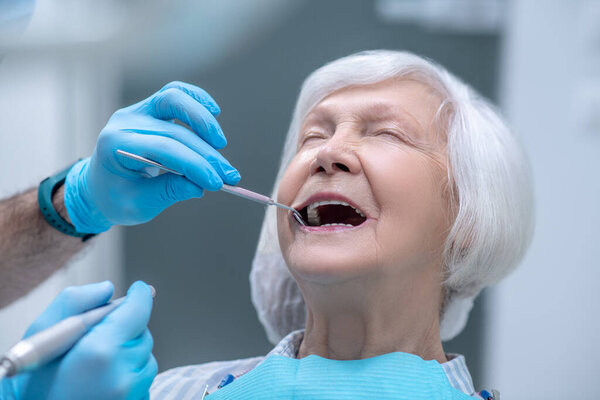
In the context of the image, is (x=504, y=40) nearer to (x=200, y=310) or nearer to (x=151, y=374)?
(x=200, y=310)

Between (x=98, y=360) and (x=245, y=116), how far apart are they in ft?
4.85

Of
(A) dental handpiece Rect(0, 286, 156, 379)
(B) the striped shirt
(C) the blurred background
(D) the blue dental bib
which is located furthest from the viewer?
(C) the blurred background

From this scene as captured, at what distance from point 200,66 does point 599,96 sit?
1.63 m

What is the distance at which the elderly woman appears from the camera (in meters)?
0.99

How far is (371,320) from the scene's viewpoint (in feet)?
3.51

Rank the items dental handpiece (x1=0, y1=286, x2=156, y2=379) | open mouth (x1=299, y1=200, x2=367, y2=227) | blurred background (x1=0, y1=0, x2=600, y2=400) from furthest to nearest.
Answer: blurred background (x1=0, y1=0, x2=600, y2=400) < open mouth (x1=299, y1=200, x2=367, y2=227) < dental handpiece (x1=0, y1=286, x2=156, y2=379)

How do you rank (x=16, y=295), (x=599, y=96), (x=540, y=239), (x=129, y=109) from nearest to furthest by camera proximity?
(x=129, y=109) < (x=16, y=295) < (x=599, y=96) < (x=540, y=239)

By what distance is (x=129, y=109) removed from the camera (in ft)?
3.68

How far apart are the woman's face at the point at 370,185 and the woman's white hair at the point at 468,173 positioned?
0.11 feet

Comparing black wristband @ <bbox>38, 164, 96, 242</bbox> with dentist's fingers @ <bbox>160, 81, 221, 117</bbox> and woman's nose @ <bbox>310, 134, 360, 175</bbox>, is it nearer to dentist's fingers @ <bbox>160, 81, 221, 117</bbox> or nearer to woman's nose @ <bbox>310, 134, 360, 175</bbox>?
dentist's fingers @ <bbox>160, 81, 221, 117</bbox>

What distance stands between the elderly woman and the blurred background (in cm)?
87

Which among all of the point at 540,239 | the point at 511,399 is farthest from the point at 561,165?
the point at 511,399

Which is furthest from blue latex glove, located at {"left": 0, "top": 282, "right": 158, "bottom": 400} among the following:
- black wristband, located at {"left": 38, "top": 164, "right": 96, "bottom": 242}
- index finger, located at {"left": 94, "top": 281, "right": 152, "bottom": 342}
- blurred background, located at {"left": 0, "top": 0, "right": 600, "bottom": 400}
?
blurred background, located at {"left": 0, "top": 0, "right": 600, "bottom": 400}

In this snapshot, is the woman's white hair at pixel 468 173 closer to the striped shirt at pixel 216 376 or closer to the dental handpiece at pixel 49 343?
the striped shirt at pixel 216 376
